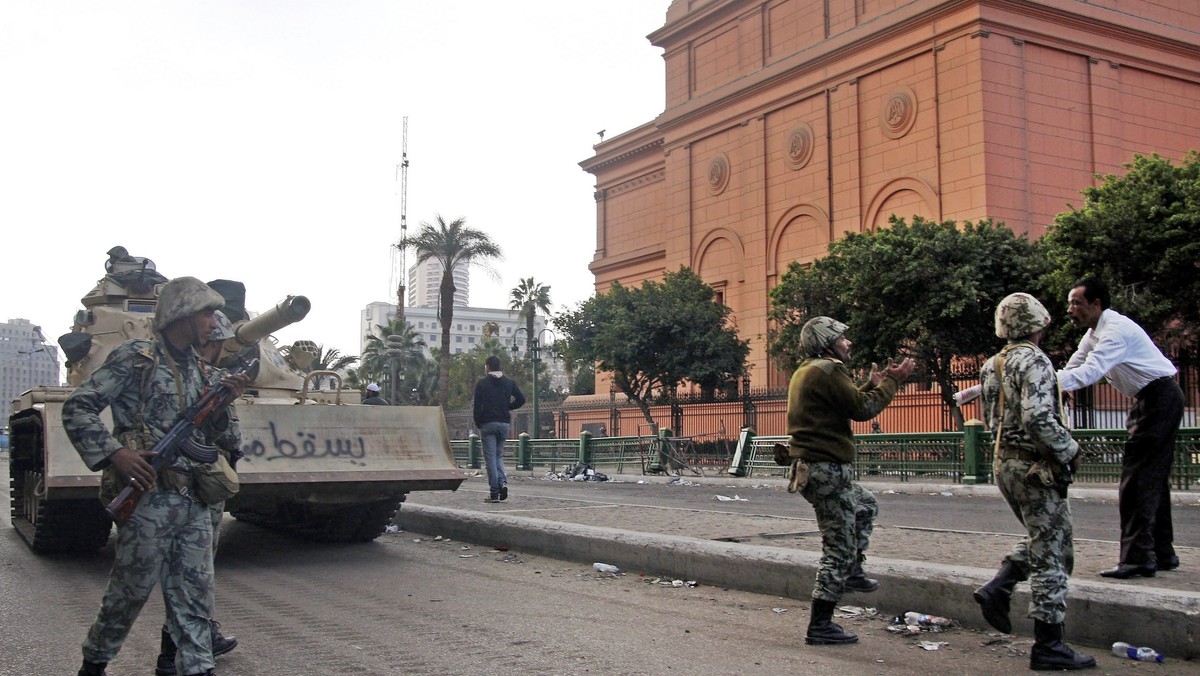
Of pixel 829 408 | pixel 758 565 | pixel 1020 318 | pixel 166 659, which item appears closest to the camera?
pixel 166 659

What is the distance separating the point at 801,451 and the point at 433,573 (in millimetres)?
3587

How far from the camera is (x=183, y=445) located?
3.97 meters

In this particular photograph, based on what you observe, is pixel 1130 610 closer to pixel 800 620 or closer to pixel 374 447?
pixel 800 620

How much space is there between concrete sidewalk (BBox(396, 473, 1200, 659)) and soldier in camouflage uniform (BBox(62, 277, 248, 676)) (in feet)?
11.3

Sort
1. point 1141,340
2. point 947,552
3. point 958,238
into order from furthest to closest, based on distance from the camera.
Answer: point 958,238 → point 947,552 → point 1141,340

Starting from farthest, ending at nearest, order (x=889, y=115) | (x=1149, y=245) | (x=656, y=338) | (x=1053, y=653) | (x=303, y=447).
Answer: (x=889, y=115) < (x=656, y=338) < (x=1149, y=245) < (x=303, y=447) < (x=1053, y=653)

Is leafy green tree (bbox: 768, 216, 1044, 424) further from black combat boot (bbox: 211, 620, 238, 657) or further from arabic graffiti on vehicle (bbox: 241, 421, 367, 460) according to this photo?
black combat boot (bbox: 211, 620, 238, 657)

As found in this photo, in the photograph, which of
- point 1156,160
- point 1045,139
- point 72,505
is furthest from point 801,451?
point 1045,139

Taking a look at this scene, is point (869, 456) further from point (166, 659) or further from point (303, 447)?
point (166, 659)

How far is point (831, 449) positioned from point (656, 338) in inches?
1182

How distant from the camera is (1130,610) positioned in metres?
4.55

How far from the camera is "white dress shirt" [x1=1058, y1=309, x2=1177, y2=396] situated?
5180 millimetres

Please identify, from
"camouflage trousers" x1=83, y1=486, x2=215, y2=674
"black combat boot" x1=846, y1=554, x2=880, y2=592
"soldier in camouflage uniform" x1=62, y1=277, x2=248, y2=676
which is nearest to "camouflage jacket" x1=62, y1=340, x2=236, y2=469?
"soldier in camouflage uniform" x1=62, y1=277, x2=248, y2=676

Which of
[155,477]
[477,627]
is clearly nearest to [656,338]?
[477,627]
